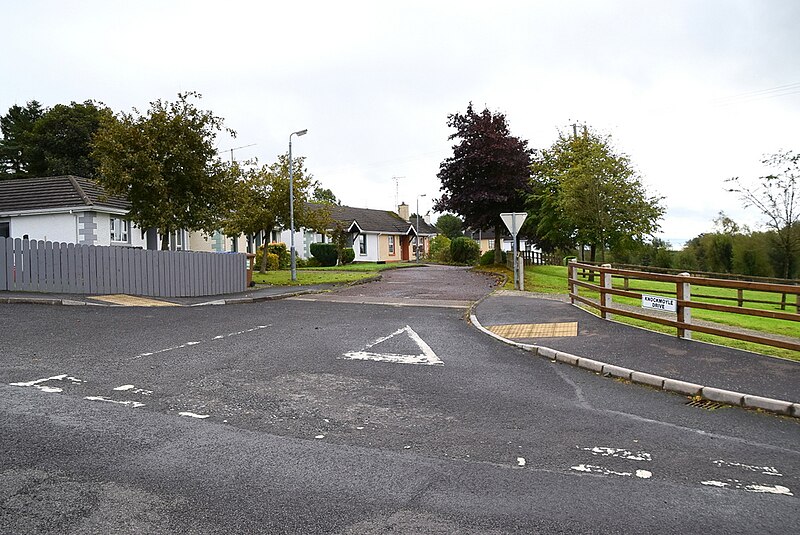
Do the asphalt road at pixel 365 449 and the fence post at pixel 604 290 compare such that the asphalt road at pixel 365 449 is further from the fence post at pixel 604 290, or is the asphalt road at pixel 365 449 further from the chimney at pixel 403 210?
the chimney at pixel 403 210

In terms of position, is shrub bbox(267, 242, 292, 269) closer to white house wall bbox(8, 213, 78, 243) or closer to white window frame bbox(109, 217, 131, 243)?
white window frame bbox(109, 217, 131, 243)

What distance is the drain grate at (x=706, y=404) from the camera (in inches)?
272

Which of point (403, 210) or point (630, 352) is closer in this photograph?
point (630, 352)

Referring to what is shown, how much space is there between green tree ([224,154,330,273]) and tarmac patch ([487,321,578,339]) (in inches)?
704

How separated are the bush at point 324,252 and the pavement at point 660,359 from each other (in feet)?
103

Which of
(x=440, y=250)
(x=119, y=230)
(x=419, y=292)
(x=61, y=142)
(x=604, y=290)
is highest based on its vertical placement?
(x=61, y=142)

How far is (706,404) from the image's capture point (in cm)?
702

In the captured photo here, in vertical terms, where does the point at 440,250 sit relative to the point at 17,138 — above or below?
below

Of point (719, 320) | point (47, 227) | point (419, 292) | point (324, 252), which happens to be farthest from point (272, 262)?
point (719, 320)

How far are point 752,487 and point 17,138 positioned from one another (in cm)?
5846

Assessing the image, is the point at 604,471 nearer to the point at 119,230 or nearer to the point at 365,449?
the point at 365,449

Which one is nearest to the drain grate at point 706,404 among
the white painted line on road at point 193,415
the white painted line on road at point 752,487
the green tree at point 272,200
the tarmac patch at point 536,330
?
the white painted line on road at point 752,487

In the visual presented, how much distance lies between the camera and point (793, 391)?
710 centimetres

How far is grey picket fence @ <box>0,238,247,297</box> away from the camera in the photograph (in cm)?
1789
